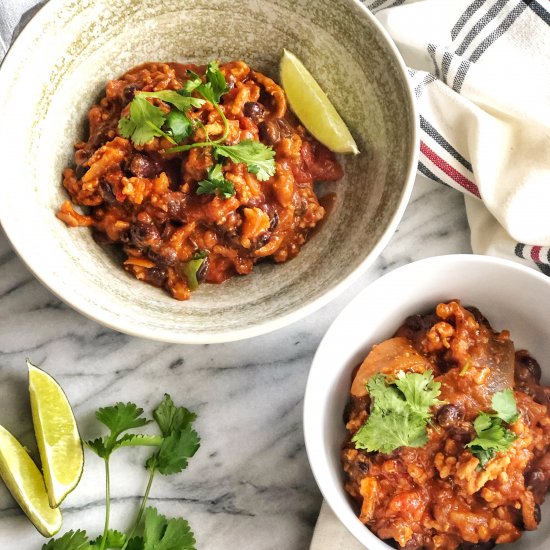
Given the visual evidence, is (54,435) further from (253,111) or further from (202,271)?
(253,111)

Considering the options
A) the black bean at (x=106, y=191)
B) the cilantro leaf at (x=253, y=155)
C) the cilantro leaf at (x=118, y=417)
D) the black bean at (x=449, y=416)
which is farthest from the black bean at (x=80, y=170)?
the black bean at (x=449, y=416)

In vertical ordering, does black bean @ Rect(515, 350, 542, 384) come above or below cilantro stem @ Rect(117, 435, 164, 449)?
above

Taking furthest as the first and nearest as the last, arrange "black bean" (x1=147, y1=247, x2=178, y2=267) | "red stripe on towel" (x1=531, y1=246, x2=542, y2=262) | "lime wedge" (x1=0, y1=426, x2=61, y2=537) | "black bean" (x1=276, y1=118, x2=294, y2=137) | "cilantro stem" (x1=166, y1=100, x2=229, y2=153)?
"red stripe on towel" (x1=531, y1=246, x2=542, y2=262) → "lime wedge" (x1=0, y1=426, x2=61, y2=537) → "black bean" (x1=276, y1=118, x2=294, y2=137) → "black bean" (x1=147, y1=247, x2=178, y2=267) → "cilantro stem" (x1=166, y1=100, x2=229, y2=153)

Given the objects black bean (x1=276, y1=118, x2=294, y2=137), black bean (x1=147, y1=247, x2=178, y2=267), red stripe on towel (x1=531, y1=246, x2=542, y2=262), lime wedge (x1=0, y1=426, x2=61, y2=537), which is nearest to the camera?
black bean (x1=147, y1=247, x2=178, y2=267)

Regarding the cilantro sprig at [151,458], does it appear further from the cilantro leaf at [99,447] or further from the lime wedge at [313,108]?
the lime wedge at [313,108]

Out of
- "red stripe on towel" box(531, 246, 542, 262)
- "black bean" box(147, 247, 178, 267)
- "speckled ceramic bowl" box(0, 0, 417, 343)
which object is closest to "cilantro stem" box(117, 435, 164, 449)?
"speckled ceramic bowl" box(0, 0, 417, 343)

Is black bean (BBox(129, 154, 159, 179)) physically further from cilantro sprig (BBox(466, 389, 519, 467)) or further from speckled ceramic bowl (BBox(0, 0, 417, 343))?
cilantro sprig (BBox(466, 389, 519, 467))

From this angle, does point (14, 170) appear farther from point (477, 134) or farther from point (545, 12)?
point (545, 12)
